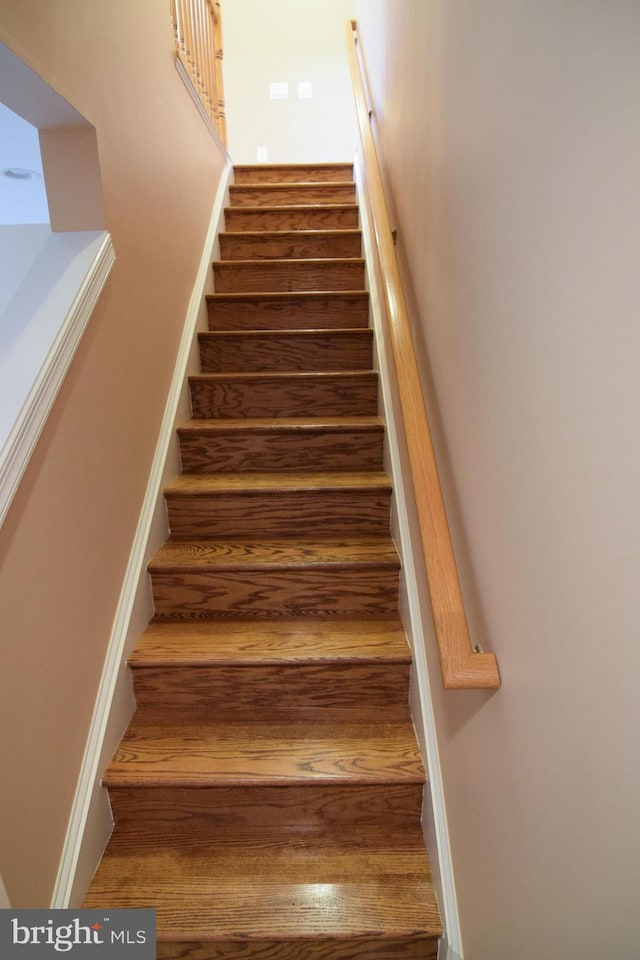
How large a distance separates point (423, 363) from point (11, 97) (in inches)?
42.5

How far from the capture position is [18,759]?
927 mm

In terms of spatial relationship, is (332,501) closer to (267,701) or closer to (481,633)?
(267,701)

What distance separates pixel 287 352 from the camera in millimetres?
2131

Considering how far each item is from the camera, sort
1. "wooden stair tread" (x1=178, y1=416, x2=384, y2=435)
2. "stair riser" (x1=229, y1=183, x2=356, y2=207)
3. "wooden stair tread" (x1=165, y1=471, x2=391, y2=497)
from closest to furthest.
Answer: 1. "wooden stair tread" (x1=165, y1=471, x2=391, y2=497)
2. "wooden stair tread" (x1=178, y1=416, x2=384, y2=435)
3. "stair riser" (x1=229, y1=183, x2=356, y2=207)

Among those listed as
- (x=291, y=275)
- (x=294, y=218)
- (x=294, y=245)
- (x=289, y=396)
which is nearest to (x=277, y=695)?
(x=289, y=396)

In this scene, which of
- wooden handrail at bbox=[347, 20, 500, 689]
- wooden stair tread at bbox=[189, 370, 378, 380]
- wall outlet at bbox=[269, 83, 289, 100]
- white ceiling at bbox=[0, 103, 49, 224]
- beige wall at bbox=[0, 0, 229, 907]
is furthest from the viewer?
wall outlet at bbox=[269, 83, 289, 100]

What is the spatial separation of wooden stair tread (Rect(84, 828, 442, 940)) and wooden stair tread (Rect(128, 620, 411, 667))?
414mm

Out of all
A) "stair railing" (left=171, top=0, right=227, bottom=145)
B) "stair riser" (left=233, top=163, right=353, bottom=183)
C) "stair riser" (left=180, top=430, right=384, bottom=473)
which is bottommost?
"stair riser" (left=180, top=430, right=384, bottom=473)

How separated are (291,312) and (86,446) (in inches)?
53.2

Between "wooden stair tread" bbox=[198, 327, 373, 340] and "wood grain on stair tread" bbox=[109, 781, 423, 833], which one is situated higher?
"wooden stair tread" bbox=[198, 327, 373, 340]

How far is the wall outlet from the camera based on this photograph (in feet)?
12.6

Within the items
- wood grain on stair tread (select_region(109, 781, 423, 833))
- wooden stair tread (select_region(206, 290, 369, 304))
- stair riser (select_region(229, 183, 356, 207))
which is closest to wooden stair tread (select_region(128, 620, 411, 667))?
wood grain on stair tread (select_region(109, 781, 423, 833))

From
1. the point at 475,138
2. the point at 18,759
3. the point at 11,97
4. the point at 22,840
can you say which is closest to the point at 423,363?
the point at 475,138

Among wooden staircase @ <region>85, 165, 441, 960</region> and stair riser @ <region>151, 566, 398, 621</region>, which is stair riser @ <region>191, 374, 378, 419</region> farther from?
stair riser @ <region>151, 566, 398, 621</region>
